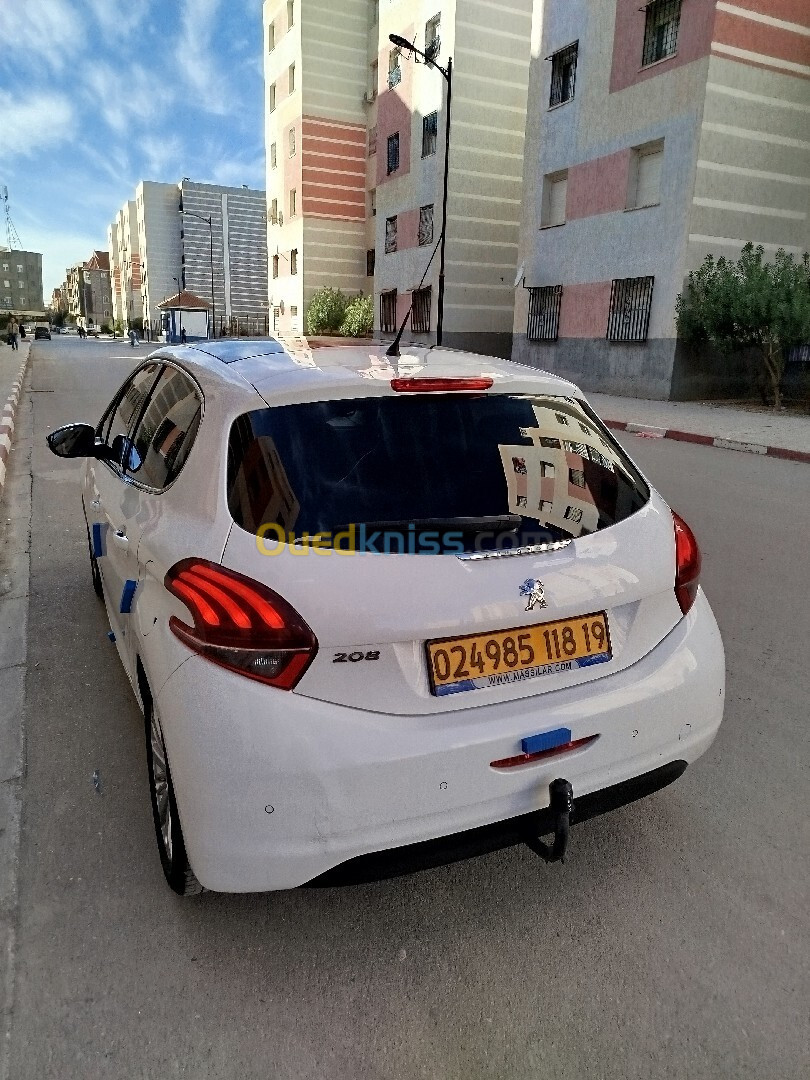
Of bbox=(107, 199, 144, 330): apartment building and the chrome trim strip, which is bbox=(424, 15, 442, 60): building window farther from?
bbox=(107, 199, 144, 330): apartment building

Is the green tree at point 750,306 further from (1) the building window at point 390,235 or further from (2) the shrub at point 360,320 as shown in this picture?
(2) the shrub at point 360,320

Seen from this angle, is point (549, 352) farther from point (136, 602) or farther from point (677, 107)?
point (136, 602)

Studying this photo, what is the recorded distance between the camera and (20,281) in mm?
154000

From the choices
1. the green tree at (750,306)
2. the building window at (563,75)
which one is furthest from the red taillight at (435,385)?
the building window at (563,75)

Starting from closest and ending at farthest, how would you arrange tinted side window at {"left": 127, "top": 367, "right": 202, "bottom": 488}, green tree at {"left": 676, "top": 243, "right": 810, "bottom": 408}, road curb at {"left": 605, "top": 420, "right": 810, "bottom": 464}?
tinted side window at {"left": 127, "top": 367, "right": 202, "bottom": 488}
road curb at {"left": 605, "top": 420, "right": 810, "bottom": 464}
green tree at {"left": 676, "top": 243, "right": 810, "bottom": 408}

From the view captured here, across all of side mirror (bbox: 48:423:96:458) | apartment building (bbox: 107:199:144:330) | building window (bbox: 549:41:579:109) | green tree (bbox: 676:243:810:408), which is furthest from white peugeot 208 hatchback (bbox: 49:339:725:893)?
apartment building (bbox: 107:199:144:330)

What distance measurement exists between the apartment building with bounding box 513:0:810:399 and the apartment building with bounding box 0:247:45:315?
153371 millimetres

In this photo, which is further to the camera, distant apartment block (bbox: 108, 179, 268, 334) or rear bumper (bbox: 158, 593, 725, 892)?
distant apartment block (bbox: 108, 179, 268, 334)

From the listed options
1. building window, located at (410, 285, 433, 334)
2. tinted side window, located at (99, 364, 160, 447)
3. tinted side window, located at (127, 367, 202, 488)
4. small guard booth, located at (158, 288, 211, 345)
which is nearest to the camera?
tinted side window, located at (127, 367, 202, 488)

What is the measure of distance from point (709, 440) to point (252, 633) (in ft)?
39.8

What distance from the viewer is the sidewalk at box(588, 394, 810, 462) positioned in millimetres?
11680

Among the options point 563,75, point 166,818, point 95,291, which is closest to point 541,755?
point 166,818

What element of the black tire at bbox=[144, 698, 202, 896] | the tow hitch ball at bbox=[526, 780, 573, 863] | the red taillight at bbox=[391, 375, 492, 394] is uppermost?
the red taillight at bbox=[391, 375, 492, 394]

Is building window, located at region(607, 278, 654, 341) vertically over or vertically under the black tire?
over
